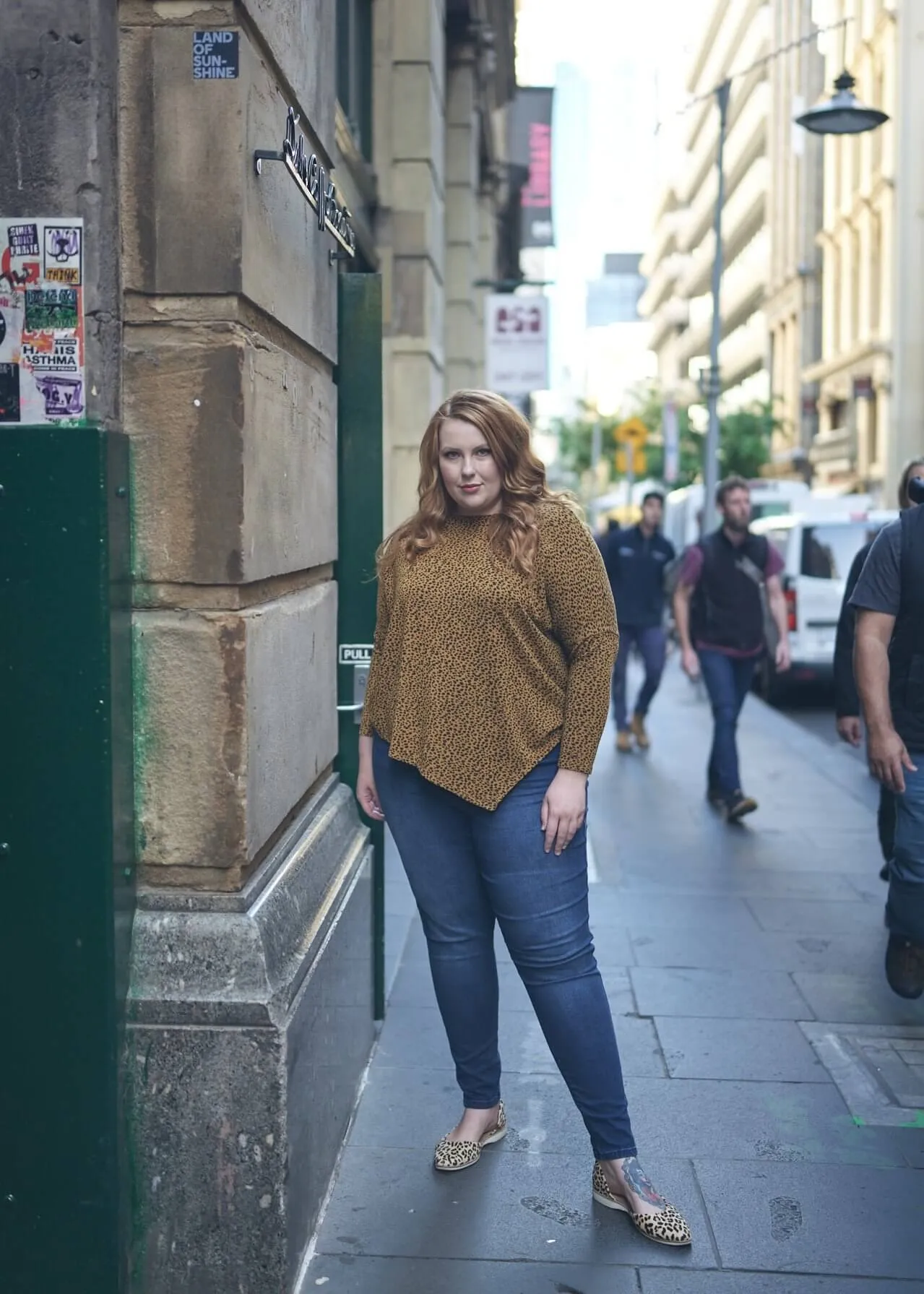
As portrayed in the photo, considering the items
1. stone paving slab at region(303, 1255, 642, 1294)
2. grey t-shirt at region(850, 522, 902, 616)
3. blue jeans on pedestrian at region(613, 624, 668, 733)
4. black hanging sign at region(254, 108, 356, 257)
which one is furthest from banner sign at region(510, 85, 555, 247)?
stone paving slab at region(303, 1255, 642, 1294)

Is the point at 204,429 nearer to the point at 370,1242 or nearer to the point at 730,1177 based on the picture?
the point at 370,1242

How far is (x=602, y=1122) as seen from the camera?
372 cm

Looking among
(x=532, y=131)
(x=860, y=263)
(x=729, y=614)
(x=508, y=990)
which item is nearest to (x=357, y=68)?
(x=729, y=614)

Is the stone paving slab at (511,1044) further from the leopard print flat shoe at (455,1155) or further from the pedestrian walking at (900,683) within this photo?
the pedestrian walking at (900,683)

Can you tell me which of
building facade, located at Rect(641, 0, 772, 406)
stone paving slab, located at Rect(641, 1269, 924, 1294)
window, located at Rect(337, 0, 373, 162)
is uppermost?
building facade, located at Rect(641, 0, 772, 406)

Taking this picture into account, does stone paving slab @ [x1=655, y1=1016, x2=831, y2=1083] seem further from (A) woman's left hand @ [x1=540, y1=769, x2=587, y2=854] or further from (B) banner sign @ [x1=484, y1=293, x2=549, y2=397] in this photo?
(B) banner sign @ [x1=484, y1=293, x2=549, y2=397]

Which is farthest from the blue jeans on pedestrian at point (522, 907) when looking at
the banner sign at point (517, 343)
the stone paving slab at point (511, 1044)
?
the banner sign at point (517, 343)

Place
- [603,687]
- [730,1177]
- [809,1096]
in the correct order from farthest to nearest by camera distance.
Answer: [809,1096], [730,1177], [603,687]

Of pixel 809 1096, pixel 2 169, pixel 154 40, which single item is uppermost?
pixel 154 40

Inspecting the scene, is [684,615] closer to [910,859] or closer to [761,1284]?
[910,859]

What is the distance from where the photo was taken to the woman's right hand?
3879 mm

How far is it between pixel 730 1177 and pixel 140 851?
70.2 inches

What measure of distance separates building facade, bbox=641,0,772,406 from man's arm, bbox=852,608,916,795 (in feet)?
155

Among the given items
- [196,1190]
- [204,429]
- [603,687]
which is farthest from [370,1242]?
[204,429]
